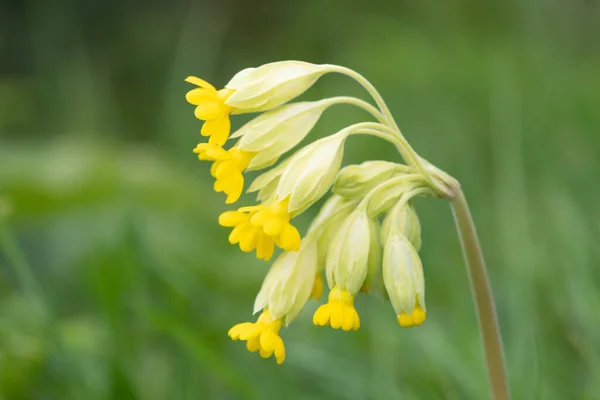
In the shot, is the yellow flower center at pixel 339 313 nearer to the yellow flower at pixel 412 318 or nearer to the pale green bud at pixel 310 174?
the yellow flower at pixel 412 318

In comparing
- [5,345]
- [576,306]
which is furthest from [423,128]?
[5,345]

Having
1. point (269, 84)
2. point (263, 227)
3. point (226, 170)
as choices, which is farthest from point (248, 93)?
point (263, 227)

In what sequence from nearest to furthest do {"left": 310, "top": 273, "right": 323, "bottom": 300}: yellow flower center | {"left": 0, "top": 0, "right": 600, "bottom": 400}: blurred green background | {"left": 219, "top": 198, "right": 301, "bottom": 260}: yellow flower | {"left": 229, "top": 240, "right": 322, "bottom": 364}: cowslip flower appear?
{"left": 219, "top": 198, "right": 301, "bottom": 260}: yellow flower → {"left": 229, "top": 240, "right": 322, "bottom": 364}: cowslip flower → {"left": 310, "top": 273, "right": 323, "bottom": 300}: yellow flower center → {"left": 0, "top": 0, "right": 600, "bottom": 400}: blurred green background

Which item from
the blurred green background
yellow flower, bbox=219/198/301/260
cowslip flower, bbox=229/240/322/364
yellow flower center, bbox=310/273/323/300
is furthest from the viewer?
the blurred green background

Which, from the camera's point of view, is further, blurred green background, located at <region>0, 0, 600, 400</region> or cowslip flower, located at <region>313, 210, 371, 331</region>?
blurred green background, located at <region>0, 0, 600, 400</region>

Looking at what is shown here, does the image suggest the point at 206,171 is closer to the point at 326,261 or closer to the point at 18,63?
the point at 18,63

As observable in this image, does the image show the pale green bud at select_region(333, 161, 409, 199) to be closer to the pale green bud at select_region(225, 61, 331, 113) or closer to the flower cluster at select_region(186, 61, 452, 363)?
the flower cluster at select_region(186, 61, 452, 363)

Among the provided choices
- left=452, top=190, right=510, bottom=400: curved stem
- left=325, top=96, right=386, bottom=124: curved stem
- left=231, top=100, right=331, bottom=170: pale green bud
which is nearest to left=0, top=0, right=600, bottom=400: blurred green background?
left=452, top=190, right=510, bottom=400: curved stem

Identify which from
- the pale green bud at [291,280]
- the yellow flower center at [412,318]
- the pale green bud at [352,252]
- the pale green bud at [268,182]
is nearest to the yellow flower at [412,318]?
the yellow flower center at [412,318]
